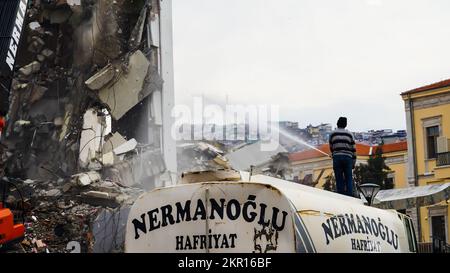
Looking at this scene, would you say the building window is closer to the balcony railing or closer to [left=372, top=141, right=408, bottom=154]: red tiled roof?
the balcony railing

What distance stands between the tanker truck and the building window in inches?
987

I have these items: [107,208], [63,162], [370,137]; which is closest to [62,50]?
[63,162]

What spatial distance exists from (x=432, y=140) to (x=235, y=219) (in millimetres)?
26233

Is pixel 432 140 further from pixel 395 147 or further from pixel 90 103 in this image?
pixel 90 103

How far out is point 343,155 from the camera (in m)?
9.52

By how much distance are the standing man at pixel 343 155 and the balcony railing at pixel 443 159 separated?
21.1 metres

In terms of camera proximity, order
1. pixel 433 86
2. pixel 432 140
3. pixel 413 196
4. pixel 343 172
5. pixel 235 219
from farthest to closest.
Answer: pixel 432 140
pixel 433 86
pixel 413 196
pixel 343 172
pixel 235 219

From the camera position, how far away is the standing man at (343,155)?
9430mm

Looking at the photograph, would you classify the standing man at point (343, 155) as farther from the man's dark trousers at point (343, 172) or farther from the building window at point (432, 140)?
the building window at point (432, 140)

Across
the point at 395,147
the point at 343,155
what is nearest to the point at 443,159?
the point at 395,147

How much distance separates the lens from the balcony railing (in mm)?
29694

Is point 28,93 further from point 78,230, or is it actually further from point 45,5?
point 78,230

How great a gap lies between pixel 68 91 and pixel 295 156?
7.53m

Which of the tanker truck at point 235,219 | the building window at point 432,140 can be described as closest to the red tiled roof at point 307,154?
the building window at point 432,140
